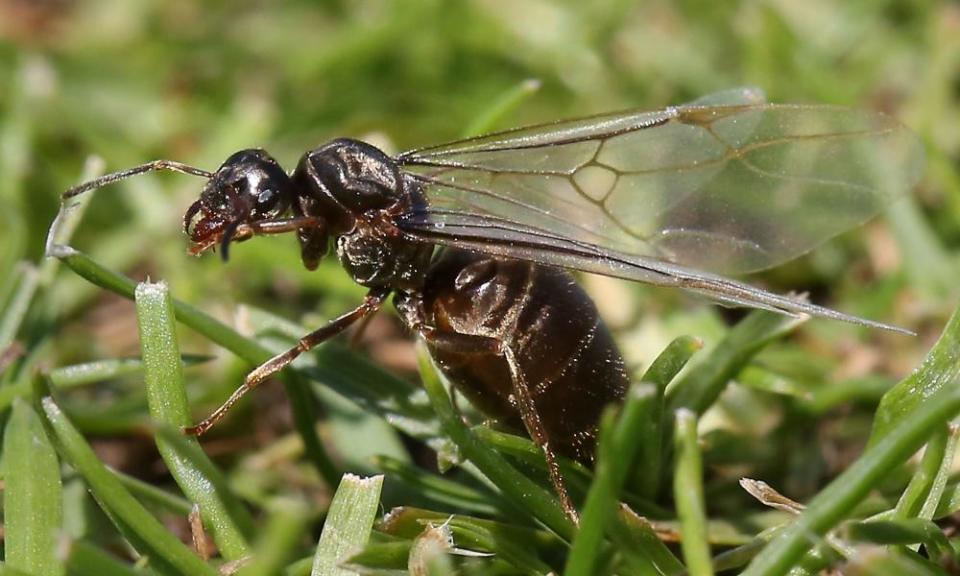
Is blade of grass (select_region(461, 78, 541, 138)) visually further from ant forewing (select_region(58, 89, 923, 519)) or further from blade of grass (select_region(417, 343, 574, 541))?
blade of grass (select_region(417, 343, 574, 541))

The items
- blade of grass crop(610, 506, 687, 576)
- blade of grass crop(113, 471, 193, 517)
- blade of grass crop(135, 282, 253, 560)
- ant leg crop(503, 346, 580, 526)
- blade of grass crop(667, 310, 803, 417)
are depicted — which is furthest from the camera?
blade of grass crop(667, 310, 803, 417)

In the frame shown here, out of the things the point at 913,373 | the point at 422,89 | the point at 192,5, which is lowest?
the point at 913,373

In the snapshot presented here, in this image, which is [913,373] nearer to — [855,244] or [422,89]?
[855,244]

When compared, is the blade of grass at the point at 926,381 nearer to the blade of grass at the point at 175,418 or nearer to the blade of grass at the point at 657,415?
the blade of grass at the point at 657,415

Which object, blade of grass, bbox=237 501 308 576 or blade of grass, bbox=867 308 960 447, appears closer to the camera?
blade of grass, bbox=237 501 308 576

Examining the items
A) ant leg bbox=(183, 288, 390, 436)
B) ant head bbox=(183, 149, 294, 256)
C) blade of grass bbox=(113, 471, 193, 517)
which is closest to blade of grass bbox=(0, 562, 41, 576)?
blade of grass bbox=(113, 471, 193, 517)

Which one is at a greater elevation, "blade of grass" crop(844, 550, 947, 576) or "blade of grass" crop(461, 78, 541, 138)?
"blade of grass" crop(461, 78, 541, 138)

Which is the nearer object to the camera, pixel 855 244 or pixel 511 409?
pixel 511 409

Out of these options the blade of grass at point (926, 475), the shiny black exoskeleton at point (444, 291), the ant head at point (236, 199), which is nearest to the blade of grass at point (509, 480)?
the shiny black exoskeleton at point (444, 291)

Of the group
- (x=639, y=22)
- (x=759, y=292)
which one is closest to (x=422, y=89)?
(x=639, y=22)
